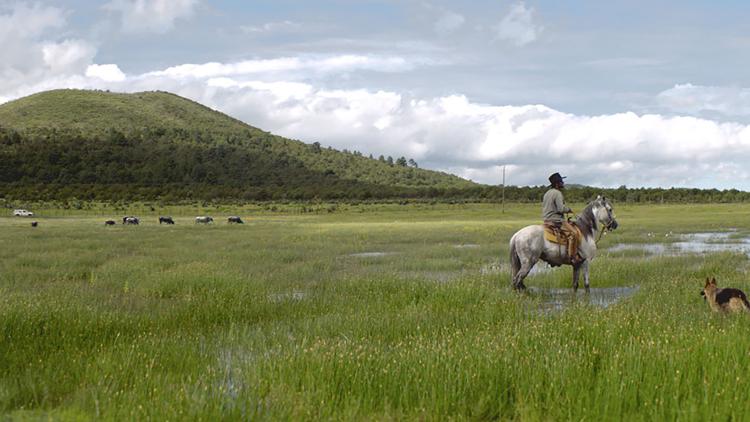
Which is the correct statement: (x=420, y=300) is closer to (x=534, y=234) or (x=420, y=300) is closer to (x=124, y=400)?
(x=534, y=234)

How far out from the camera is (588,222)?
1535 cm

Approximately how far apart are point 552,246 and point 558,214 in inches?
30.2

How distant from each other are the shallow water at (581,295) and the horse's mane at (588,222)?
147cm

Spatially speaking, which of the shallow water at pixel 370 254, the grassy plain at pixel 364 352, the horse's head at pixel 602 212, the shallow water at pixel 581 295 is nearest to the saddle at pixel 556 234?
the horse's head at pixel 602 212

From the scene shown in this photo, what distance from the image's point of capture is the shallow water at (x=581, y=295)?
1332 centimetres

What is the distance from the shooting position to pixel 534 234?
14.8 m

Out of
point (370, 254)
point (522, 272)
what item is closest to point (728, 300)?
point (522, 272)

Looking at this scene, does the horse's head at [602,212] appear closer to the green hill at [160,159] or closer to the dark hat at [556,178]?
the dark hat at [556,178]

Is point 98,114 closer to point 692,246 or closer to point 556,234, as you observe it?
point 692,246

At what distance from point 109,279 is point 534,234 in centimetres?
1154

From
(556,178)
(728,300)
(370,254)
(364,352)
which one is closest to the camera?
(364,352)

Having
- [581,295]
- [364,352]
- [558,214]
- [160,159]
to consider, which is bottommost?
[581,295]

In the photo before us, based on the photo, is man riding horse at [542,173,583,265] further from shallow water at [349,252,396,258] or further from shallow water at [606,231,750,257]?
shallow water at [606,231,750,257]

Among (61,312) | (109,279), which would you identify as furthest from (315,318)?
(109,279)
